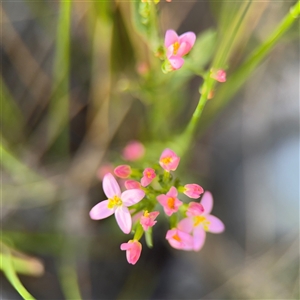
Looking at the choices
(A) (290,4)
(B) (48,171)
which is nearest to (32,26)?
(B) (48,171)

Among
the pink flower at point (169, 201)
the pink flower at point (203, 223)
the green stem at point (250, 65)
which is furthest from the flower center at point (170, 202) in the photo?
the green stem at point (250, 65)

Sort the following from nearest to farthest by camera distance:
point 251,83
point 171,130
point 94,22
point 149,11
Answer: point 149,11 → point 94,22 → point 171,130 → point 251,83

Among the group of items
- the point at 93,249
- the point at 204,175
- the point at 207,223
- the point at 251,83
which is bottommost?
the point at 93,249

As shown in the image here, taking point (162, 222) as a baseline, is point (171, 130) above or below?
above

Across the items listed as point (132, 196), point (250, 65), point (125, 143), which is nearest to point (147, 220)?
point (132, 196)

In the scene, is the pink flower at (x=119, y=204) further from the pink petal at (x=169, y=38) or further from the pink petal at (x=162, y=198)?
the pink petal at (x=169, y=38)

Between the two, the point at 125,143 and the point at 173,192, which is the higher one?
the point at 173,192

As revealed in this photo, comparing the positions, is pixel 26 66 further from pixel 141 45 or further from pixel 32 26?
pixel 141 45

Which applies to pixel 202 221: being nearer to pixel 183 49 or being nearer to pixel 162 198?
pixel 162 198
